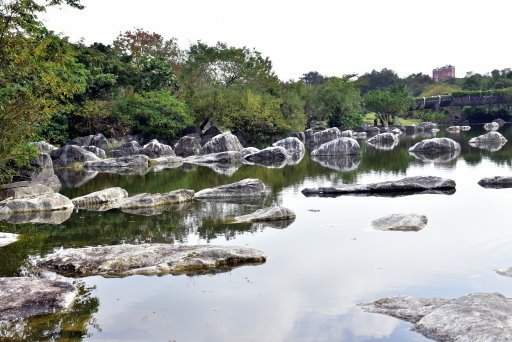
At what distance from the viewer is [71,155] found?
38.4m

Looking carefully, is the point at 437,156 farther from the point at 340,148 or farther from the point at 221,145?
the point at 221,145

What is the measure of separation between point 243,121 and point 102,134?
13192 millimetres

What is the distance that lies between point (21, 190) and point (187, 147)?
2535 centimetres

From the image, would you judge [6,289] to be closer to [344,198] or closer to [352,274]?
[352,274]

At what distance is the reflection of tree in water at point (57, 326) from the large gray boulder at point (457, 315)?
3948mm

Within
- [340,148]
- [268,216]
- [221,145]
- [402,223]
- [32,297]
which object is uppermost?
[221,145]

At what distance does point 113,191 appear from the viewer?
20.8 metres

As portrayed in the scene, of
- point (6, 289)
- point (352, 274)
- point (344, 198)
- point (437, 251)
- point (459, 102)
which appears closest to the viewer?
point (6, 289)

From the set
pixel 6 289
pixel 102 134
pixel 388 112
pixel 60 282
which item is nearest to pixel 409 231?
pixel 60 282

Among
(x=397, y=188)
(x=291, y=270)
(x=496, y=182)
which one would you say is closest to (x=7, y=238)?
(x=291, y=270)

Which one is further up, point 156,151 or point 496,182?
point 156,151

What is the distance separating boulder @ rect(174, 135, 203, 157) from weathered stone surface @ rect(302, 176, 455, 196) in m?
24.7

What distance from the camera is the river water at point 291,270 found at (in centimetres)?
794

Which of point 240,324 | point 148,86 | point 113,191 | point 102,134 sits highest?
point 148,86
